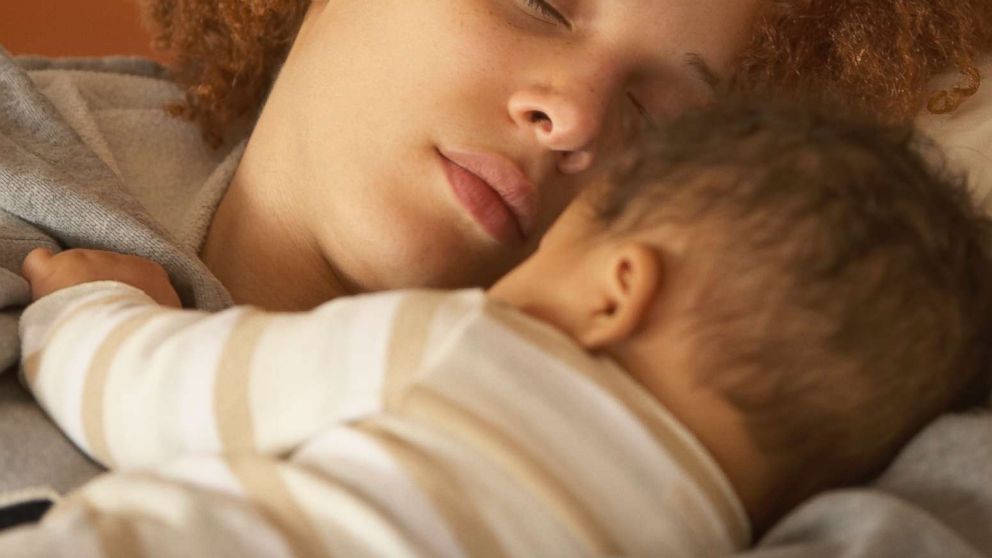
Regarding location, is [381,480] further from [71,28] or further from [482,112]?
[71,28]

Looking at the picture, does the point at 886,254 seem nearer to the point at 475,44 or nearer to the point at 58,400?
the point at 475,44

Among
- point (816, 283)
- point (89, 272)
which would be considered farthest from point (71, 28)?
point (816, 283)

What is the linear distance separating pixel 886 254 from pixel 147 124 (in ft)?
3.34

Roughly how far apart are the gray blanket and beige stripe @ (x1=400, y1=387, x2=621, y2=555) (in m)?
0.10

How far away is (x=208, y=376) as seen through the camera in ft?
2.07

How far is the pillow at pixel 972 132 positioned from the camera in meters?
1.01

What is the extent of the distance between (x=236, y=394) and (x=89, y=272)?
32 cm

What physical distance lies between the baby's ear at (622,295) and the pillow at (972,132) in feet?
1.54

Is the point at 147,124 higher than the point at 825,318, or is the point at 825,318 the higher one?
the point at 825,318

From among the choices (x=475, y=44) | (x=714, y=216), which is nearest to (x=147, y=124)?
(x=475, y=44)

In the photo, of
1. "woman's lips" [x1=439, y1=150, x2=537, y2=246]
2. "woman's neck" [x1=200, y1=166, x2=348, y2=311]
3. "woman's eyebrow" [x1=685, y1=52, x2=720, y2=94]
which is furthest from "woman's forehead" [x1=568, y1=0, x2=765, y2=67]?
"woman's neck" [x1=200, y1=166, x2=348, y2=311]

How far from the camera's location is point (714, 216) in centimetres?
63

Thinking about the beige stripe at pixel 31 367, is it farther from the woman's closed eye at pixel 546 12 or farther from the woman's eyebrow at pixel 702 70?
the woman's eyebrow at pixel 702 70

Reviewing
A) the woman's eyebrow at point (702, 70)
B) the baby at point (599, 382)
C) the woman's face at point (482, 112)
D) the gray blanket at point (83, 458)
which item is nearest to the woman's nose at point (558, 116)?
the woman's face at point (482, 112)
